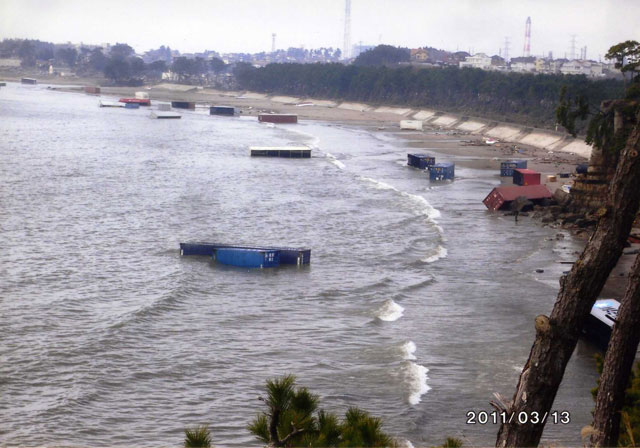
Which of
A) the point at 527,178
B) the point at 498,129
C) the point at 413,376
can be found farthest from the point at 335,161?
the point at 413,376

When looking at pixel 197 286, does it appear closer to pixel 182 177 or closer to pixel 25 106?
pixel 182 177

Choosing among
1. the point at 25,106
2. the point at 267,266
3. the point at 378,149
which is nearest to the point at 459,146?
the point at 378,149

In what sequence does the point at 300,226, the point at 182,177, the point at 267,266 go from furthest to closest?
the point at 182,177 → the point at 300,226 → the point at 267,266

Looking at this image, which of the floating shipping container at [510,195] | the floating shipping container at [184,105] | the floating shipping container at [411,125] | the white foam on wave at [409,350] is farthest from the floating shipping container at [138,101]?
the white foam on wave at [409,350]

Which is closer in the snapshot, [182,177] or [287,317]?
[287,317]

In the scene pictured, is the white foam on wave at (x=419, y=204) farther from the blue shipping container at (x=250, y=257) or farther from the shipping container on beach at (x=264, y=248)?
the blue shipping container at (x=250, y=257)
